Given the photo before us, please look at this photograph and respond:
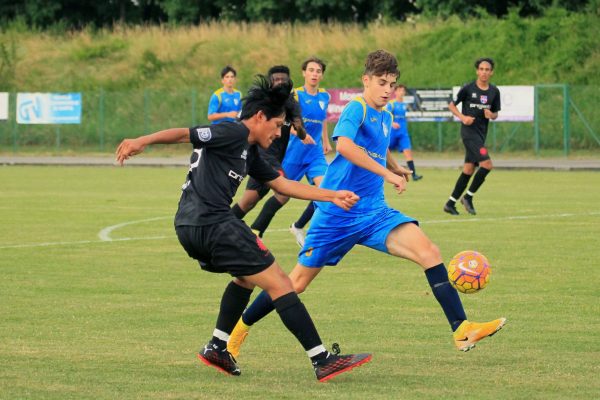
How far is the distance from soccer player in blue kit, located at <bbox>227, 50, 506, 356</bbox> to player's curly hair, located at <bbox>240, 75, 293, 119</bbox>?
108 centimetres

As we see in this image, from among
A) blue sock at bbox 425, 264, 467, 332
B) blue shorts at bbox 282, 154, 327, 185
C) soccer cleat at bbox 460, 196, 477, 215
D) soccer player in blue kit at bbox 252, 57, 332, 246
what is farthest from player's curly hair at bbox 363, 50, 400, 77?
soccer cleat at bbox 460, 196, 477, 215

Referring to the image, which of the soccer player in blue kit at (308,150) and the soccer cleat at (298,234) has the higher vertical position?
the soccer player in blue kit at (308,150)

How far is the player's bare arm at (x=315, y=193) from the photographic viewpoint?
745 centimetres

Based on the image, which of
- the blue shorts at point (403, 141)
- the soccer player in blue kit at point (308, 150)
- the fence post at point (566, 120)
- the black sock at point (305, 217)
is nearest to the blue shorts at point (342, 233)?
the soccer player in blue kit at point (308, 150)

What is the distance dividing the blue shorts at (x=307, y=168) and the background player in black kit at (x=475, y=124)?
437 centimetres

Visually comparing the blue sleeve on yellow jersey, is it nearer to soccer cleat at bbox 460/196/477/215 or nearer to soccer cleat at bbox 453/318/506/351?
soccer cleat at bbox 453/318/506/351

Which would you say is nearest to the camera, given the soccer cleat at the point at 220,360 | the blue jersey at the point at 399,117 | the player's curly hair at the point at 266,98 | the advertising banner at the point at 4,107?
the player's curly hair at the point at 266,98

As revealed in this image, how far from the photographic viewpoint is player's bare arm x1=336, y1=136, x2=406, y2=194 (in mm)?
8195

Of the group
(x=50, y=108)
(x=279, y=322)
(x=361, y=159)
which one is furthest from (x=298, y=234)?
(x=50, y=108)

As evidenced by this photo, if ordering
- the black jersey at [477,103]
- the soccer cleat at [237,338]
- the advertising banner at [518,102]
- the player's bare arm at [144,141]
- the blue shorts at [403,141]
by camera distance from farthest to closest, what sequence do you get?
the advertising banner at [518,102] → the blue shorts at [403,141] → the black jersey at [477,103] → the soccer cleat at [237,338] → the player's bare arm at [144,141]

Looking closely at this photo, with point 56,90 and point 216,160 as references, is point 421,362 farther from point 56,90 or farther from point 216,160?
point 56,90

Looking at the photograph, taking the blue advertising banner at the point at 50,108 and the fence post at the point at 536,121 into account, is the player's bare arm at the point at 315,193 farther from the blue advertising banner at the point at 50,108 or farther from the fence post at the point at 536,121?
the blue advertising banner at the point at 50,108

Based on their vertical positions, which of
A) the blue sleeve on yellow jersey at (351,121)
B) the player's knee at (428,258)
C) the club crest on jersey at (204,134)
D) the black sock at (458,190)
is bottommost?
the black sock at (458,190)

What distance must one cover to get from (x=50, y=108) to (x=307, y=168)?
30.4 metres
